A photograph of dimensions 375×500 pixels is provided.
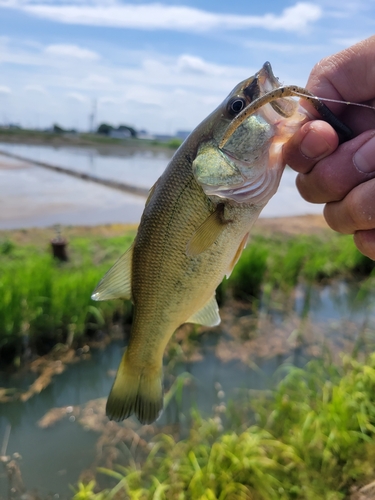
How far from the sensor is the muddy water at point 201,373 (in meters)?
4.34

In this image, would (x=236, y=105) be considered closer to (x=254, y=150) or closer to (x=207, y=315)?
(x=254, y=150)

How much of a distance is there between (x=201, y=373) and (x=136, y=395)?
3.70m

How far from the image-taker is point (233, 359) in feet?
19.7

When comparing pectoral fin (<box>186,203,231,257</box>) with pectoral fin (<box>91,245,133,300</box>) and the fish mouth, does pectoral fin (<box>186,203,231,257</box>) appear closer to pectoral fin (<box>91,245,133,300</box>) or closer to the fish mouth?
pectoral fin (<box>91,245,133,300</box>)

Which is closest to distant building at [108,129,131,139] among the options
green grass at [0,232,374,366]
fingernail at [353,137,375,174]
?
green grass at [0,232,374,366]

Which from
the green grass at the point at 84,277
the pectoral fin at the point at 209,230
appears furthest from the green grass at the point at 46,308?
the pectoral fin at the point at 209,230

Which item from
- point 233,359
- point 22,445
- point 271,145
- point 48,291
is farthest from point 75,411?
point 271,145

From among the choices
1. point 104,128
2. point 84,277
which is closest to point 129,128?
point 104,128

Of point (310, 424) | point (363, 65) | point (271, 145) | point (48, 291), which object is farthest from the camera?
point (48, 291)

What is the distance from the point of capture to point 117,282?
2.06m

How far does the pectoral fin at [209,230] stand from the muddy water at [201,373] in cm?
334

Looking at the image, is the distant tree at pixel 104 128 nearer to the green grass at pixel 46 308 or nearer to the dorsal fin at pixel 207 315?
the green grass at pixel 46 308

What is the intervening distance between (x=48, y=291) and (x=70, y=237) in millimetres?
4366

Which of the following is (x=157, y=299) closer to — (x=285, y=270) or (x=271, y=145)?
(x=271, y=145)
